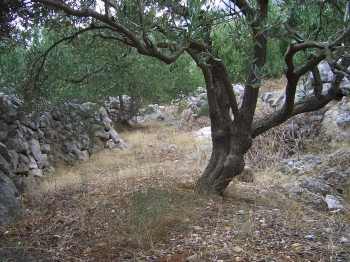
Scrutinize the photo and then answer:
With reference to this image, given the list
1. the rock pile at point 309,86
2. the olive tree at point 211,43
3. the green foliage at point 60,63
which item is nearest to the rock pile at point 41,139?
the green foliage at point 60,63

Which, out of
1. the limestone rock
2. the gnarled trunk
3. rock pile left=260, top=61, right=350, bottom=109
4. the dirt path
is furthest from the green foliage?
rock pile left=260, top=61, right=350, bottom=109

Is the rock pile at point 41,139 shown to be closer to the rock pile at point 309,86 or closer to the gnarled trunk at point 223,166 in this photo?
the gnarled trunk at point 223,166

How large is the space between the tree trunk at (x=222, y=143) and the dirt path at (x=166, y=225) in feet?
0.91

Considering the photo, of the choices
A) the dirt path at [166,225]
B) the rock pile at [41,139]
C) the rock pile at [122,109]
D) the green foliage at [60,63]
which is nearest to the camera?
the dirt path at [166,225]

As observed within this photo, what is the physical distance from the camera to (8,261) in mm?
5086

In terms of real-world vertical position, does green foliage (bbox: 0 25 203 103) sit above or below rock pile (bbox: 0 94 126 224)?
above

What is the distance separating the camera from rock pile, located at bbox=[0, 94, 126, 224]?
27.5 ft

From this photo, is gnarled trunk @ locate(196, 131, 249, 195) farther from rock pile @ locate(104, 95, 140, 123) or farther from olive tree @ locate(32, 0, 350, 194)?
rock pile @ locate(104, 95, 140, 123)

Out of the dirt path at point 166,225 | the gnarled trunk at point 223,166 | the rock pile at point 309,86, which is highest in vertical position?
the rock pile at point 309,86

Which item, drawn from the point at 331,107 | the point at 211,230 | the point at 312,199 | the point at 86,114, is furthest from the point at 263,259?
the point at 86,114

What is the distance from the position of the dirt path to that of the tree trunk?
28 centimetres

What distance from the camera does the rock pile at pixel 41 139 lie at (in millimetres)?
8367

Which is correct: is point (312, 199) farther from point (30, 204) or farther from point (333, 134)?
point (30, 204)

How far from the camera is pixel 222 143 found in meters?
7.10
